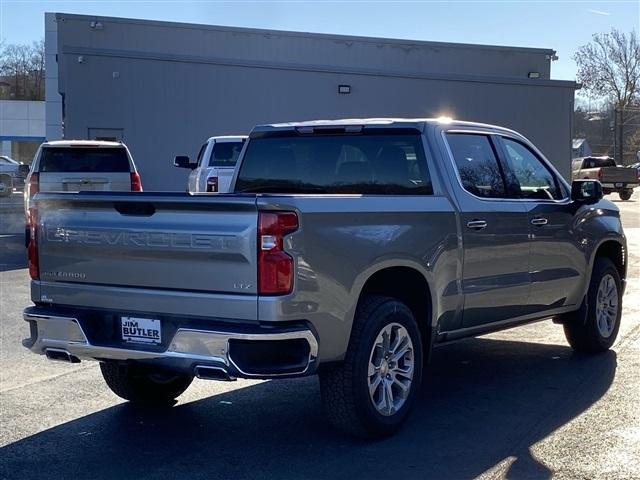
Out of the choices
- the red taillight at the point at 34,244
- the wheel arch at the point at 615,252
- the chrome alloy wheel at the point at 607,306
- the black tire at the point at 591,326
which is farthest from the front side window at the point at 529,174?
the red taillight at the point at 34,244

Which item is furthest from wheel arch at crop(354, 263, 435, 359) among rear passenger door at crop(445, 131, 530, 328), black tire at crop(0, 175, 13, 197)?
black tire at crop(0, 175, 13, 197)

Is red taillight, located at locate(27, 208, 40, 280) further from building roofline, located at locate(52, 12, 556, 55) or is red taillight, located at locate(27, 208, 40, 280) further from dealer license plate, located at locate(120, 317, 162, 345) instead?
building roofline, located at locate(52, 12, 556, 55)

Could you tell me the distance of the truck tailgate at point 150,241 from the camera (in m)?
4.88

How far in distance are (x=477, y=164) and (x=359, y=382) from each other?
2192 millimetres

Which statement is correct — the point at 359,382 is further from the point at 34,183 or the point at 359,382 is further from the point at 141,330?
the point at 34,183

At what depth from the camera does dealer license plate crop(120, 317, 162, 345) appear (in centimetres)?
519

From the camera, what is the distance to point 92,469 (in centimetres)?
508

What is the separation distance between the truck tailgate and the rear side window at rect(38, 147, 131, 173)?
10048 millimetres

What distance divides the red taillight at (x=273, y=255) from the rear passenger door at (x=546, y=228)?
2771 mm

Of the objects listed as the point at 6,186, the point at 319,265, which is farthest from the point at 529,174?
the point at 6,186

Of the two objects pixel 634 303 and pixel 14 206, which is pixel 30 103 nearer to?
pixel 14 206

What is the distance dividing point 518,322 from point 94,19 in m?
19.1

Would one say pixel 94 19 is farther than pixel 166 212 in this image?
Yes

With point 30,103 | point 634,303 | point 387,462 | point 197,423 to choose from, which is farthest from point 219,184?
point 30,103
